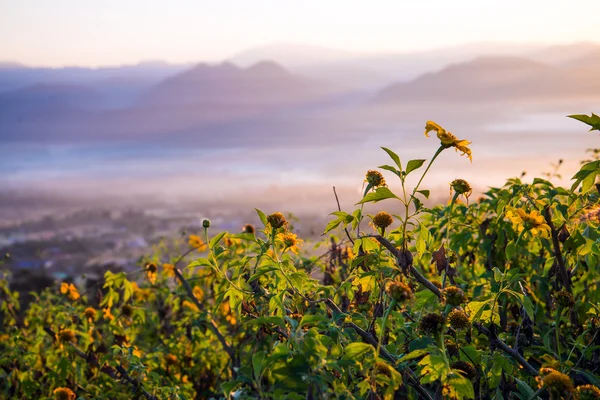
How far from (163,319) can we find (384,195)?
3.35 metres

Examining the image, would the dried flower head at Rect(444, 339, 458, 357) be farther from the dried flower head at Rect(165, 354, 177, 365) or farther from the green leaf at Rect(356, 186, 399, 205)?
the dried flower head at Rect(165, 354, 177, 365)

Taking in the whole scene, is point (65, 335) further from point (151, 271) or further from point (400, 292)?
point (400, 292)

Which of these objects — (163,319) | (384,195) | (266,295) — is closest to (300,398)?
(384,195)

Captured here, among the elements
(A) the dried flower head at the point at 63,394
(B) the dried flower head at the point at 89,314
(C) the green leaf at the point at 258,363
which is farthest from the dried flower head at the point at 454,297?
(B) the dried flower head at the point at 89,314

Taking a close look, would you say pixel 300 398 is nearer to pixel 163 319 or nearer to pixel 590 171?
pixel 590 171

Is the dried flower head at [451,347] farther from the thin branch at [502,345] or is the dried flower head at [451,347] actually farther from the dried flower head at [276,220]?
the dried flower head at [276,220]

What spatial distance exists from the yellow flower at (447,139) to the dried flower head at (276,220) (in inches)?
21.4

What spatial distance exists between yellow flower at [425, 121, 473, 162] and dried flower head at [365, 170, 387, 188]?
0.67ft

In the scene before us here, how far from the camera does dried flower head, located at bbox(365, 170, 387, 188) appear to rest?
2.20 metres

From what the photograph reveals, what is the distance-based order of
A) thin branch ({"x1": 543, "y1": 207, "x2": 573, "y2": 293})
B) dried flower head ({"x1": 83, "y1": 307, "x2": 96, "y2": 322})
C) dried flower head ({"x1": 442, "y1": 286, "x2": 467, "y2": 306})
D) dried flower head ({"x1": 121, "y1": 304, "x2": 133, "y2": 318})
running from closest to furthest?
dried flower head ({"x1": 442, "y1": 286, "x2": 467, "y2": 306}) → thin branch ({"x1": 543, "y1": 207, "x2": 573, "y2": 293}) → dried flower head ({"x1": 121, "y1": 304, "x2": 133, "y2": 318}) → dried flower head ({"x1": 83, "y1": 307, "x2": 96, "y2": 322})

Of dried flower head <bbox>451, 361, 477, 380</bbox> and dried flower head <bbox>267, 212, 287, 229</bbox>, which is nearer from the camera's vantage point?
dried flower head <bbox>451, 361, 477, 380</bbox>

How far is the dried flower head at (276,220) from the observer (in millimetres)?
2189

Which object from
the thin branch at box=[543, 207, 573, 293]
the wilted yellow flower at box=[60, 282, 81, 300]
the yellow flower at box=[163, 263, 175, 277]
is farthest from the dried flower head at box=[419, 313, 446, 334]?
the wilted yellow flower at box=[60, 282, 81, 300]

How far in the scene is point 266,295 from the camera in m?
2.38
